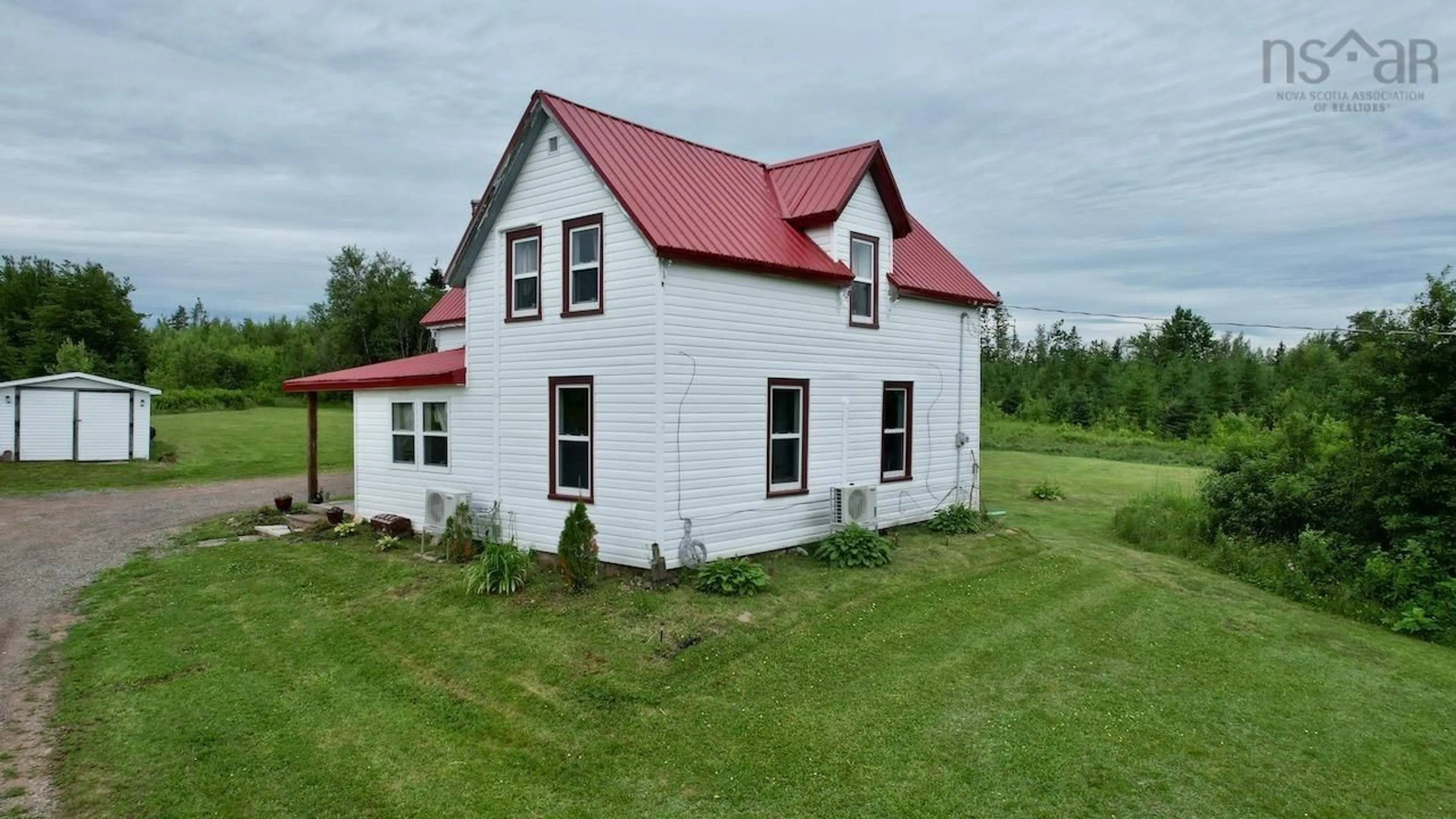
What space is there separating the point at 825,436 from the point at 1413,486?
26.4 ft

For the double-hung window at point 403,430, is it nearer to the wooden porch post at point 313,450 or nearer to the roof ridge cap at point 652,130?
the wooden porch post at point 313,450

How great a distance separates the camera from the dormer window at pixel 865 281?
1271 centimetres

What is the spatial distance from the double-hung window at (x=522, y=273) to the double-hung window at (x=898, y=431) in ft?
20.9

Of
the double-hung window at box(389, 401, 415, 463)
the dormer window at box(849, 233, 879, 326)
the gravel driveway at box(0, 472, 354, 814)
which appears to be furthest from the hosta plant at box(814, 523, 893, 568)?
the gravel driveway at box(0, 472, 354, 814)

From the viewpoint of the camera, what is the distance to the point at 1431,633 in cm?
948

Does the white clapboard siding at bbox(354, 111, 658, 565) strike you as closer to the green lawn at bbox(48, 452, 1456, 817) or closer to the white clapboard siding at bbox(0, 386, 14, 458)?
the green lawn at bbox(48, 452, 1456, 817)

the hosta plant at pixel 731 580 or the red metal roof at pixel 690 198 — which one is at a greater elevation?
the red metal roof at pixel 690 198

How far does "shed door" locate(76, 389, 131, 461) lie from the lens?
24.4 metres

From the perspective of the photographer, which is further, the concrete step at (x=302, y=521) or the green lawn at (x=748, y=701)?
the concrete step at (x=302, y=521)

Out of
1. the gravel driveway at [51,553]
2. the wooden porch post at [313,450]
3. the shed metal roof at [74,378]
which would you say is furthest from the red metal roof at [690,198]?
the shed metal roof at [74,378]

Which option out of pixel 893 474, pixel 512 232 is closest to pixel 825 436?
pixel 893 474

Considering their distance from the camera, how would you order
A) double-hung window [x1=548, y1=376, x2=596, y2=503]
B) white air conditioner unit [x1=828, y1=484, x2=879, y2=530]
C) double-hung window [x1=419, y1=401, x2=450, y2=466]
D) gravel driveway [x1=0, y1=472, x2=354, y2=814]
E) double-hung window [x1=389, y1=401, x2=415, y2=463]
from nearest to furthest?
gravel driveway [x1=0, y1=472, x2=354, y2=814]
double-hung window [x1=548, y1=376, x2=596, y2=503]
white air conditioner unit [x1=828, y1=484, x2=879, y2=530]
double-hung window [x1=419, y1=401, x2=450, y2=466]
double-hung window [x1=389, y1=401, x2=415, y2=463]

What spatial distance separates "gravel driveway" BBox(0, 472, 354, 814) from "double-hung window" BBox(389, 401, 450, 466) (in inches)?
178

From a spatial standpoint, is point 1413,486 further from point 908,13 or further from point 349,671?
point 349,671
